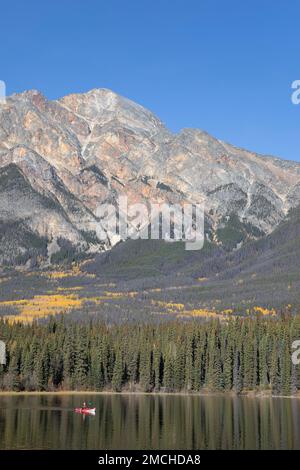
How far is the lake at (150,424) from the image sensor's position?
99.1 m

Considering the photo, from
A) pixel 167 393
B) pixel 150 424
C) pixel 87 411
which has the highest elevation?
pixel 87 411

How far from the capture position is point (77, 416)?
130250mm

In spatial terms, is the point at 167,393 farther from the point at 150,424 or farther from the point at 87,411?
the point at 150,424

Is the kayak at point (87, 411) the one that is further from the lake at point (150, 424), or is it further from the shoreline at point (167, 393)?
the shoreline at point (167, 393)

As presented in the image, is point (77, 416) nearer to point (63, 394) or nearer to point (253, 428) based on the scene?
point (253, 428)

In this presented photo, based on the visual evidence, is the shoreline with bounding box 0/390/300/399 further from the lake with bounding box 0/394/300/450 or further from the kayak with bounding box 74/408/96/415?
the kayak with bounding box 74/408/96/415

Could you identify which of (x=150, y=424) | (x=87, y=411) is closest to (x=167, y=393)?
(x=87, y=411)

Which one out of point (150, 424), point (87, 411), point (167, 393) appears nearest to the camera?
point (150, 424)

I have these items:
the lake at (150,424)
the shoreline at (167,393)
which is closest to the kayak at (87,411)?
the lake at (150,424)

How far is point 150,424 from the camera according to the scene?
11944 cm

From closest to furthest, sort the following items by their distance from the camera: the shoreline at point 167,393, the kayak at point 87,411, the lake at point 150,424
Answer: the lake at point 150,424
the kayak at point 87,411
the shoreline at point 167,393

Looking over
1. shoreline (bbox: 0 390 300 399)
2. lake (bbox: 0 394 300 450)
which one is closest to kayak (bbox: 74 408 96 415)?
lake (bbox: 0 394 300 450)

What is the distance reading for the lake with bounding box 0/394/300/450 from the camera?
9912cm

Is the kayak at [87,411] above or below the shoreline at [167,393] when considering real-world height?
above
